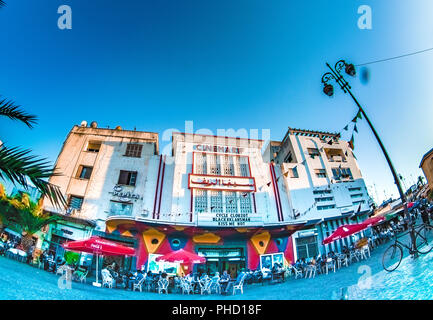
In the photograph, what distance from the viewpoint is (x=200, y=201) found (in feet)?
32.5

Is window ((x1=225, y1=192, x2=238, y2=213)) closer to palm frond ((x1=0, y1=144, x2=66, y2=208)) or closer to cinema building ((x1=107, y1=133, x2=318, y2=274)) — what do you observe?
cinema building ((x1=107, y1=133, x2=318, y2=274))

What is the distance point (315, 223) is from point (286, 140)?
4.75 m

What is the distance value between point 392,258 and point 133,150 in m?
11.4

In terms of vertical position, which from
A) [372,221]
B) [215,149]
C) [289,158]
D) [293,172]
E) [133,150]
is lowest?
[372,221]

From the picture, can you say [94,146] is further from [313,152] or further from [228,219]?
[313,152]

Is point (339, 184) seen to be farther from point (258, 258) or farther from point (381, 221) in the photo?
point (258, 258)

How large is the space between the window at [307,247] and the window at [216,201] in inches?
143

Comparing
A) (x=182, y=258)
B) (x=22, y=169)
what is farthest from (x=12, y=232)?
(x=22, y=169)

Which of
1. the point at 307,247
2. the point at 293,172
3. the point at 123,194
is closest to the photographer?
the point at 307,247

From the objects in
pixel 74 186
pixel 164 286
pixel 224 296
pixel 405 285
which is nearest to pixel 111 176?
pixel 74 186

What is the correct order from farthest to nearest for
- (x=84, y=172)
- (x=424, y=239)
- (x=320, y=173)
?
(x=84, y=172), (x=320, y=173), (x=424, y=239)
